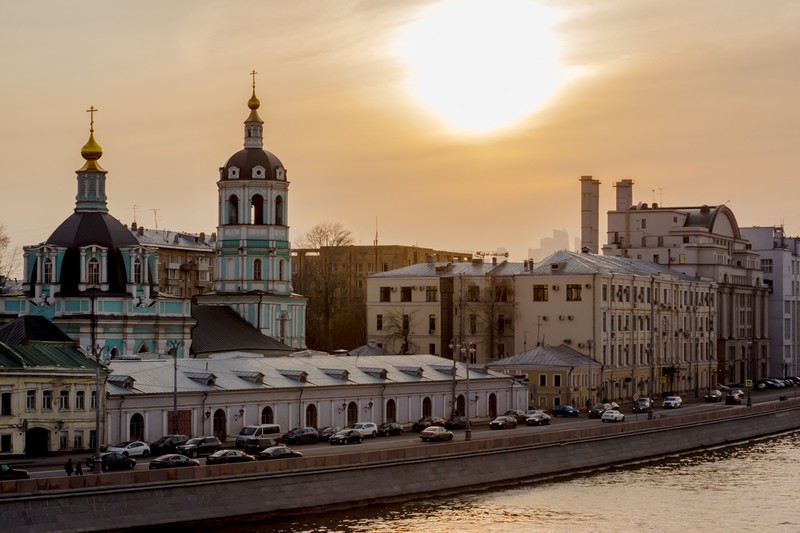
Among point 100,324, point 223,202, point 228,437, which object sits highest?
point 223,202

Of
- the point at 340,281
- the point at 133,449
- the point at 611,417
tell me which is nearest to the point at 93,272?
the point at 133,449

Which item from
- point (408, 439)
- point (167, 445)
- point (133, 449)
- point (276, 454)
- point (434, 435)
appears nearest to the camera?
point (276, 454)

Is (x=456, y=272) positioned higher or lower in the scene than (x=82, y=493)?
higher

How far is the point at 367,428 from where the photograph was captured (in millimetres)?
68938

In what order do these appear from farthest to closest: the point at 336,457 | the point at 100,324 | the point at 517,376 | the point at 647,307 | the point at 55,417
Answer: the point at 647,307
the point at 517,376
the point at 100,324
the point at 55,417
the point at 336,457

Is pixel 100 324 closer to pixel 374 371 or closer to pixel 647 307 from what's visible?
pixel 374 371

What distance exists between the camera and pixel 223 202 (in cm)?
9156

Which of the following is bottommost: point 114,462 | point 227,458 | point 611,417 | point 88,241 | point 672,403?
point 672,403

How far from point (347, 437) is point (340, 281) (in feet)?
314

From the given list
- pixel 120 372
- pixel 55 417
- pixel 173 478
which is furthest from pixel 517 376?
pixel 173 478

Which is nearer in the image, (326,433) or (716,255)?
(326,433)

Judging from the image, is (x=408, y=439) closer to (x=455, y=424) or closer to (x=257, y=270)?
(x=455, y=424)

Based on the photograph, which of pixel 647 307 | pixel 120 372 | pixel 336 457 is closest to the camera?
pixel 336 457

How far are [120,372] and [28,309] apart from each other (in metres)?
14.4
